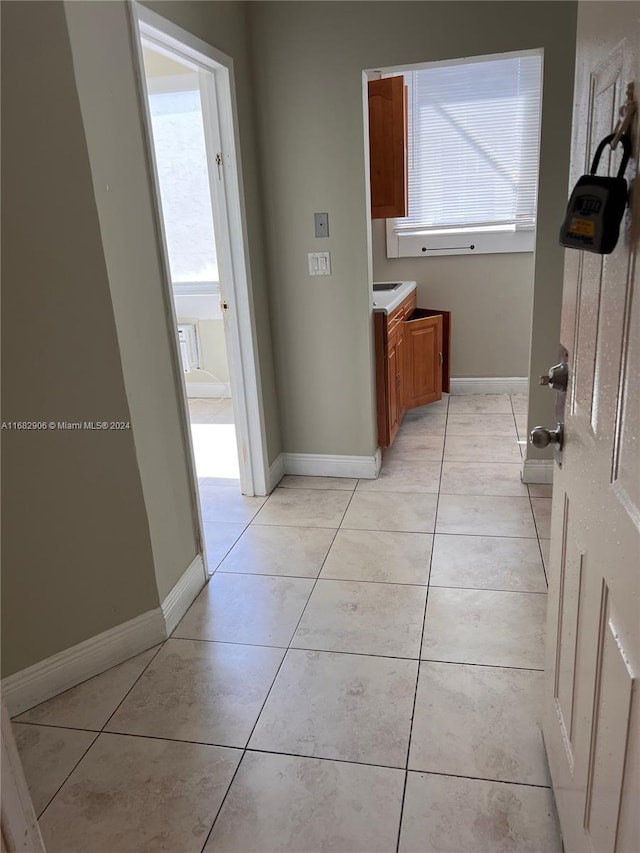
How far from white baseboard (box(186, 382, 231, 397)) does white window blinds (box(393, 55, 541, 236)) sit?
72.5 inches

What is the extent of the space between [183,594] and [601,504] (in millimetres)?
1675

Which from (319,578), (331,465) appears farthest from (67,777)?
(331,465)

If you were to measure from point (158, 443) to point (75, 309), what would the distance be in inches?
21.3

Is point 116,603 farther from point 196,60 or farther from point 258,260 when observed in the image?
point 196,60

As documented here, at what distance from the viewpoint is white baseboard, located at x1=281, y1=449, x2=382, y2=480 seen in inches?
131

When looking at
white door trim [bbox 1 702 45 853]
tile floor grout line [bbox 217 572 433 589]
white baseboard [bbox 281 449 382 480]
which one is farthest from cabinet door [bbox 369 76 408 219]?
white door trim [bbox 1 702 45 853]

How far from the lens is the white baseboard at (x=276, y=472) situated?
10.7ft

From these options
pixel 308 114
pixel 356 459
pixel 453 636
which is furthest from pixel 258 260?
pixel 453 636

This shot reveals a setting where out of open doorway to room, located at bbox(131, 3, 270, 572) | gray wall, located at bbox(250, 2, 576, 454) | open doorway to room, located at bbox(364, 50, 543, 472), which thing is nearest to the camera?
open doorway to room, located at bbox(131, 3, 270, 572)

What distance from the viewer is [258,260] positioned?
302 cm

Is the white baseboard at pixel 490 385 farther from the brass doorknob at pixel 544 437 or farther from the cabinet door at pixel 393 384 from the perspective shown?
the brass doorknob at pixel 544 437

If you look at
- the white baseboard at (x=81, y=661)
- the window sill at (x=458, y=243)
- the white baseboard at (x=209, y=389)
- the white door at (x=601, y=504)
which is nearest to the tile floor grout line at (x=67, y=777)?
the white baseboard at (x=81, y=661)

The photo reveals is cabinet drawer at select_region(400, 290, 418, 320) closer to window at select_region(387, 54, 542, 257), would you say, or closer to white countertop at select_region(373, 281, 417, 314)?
white countertop at select_region(373, 281, 417, 314)

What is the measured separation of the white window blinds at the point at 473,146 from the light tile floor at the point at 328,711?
2.56 metres
